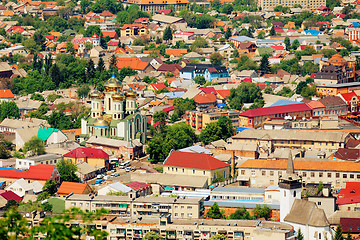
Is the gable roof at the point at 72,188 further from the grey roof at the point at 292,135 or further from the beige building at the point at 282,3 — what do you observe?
the beige building at the point at 282,3

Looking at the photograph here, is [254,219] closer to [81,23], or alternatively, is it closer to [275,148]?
[275,148]

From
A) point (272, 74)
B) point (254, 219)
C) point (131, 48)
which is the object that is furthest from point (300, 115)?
point (131, 48)

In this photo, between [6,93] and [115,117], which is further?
[6,93]

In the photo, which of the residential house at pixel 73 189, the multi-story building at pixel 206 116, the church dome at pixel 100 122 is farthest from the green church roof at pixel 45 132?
the residential house at pixel 73 189

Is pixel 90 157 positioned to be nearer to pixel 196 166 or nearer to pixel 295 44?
pixel 196 166

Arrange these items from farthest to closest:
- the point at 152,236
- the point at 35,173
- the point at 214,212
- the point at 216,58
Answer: the point at 216,58 < the point at 35,173 < the point at 214,212 < the point at 152,236

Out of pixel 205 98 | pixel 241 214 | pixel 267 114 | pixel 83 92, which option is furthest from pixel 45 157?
pixel 83 92

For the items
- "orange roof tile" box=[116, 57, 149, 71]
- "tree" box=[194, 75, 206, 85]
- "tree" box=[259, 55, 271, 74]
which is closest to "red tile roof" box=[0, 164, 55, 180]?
"tree" box=[194, 75, 206, 85]
